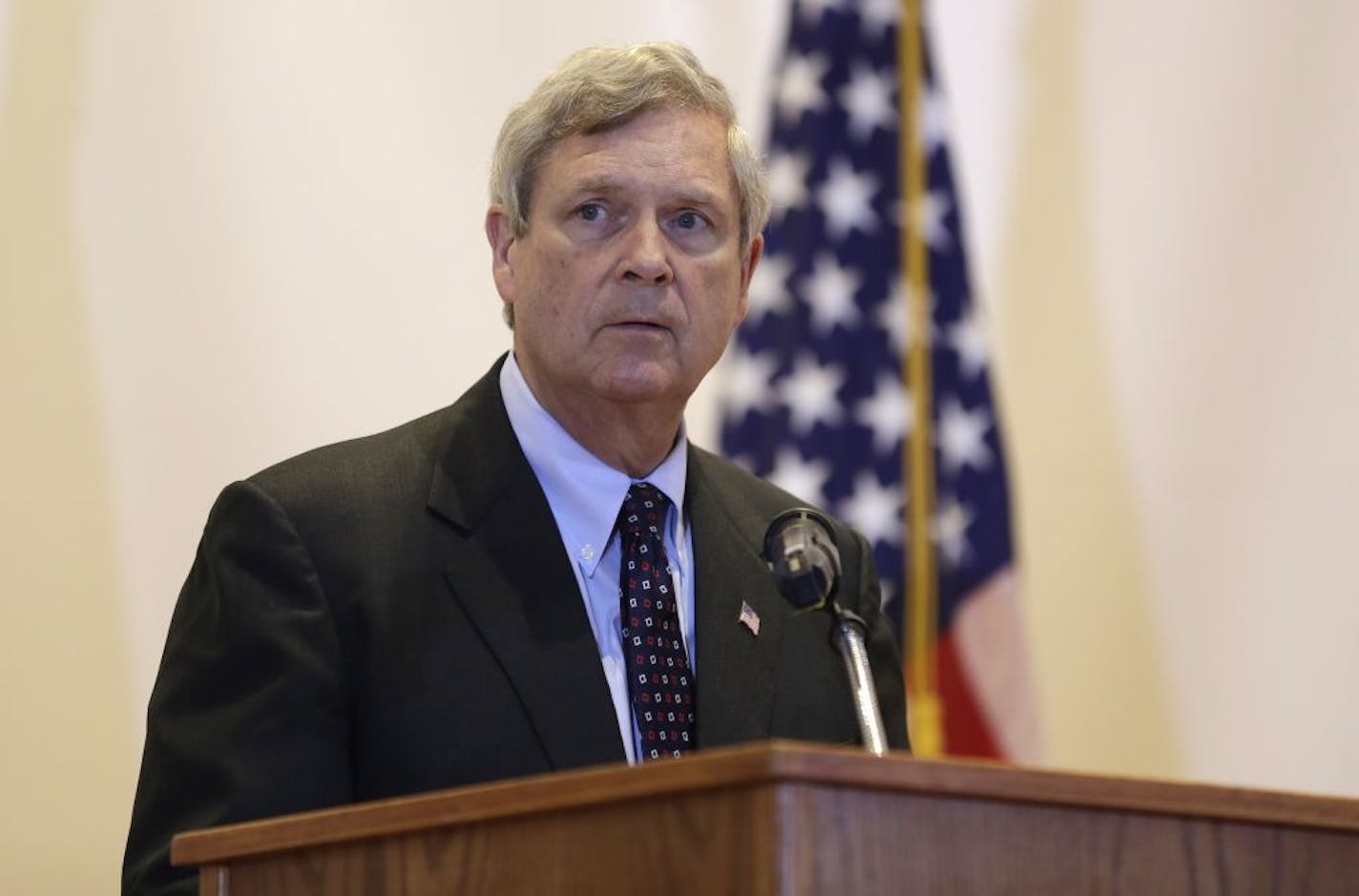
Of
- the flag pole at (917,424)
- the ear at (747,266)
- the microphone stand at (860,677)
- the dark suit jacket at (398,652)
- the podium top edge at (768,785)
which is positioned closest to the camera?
the podium top edge at (768,785)

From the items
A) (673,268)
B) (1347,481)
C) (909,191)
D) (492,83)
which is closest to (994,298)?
(909,191)

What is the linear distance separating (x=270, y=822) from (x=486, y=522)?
0.86 metres

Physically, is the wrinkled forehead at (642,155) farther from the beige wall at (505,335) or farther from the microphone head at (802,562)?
the beige wall at (505,335)

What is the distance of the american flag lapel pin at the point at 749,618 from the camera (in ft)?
9.29

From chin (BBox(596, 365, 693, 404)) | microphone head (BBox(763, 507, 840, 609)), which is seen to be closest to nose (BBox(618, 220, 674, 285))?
chin (BBox(596, 365, 693, 404))

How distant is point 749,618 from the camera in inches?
112

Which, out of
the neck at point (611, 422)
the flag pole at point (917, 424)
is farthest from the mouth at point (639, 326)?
the flag pole at point (917, 424)

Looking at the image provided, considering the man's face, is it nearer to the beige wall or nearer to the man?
the man

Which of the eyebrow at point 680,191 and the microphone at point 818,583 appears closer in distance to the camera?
the microphone at point 818,583

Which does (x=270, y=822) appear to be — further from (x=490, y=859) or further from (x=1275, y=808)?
(x=1275, y=808)

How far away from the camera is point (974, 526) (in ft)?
16.0

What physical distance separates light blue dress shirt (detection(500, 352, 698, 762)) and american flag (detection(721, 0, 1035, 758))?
5.67 ft

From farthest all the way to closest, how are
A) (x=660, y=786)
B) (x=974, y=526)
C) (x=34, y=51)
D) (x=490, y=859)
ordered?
(x=974, y=526)
(x=34, y=51)
(x=490, y=859)
(x=660, y=786)

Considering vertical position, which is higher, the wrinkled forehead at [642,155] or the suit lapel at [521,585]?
the wrinkled forehead at [642,155]
